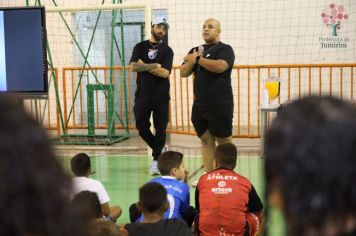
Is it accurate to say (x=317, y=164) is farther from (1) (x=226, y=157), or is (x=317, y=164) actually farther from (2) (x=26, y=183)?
(1) (x=226, y=157)

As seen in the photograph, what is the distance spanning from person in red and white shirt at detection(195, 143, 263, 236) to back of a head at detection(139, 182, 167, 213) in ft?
1.86

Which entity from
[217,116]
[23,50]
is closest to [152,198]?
[217,116]

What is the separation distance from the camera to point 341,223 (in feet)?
2.95

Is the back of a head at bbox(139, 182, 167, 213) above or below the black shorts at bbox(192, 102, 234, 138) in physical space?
below

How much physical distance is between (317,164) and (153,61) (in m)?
5.05

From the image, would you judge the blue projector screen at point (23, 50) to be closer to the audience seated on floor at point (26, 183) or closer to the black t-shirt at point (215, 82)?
the black t-shirt at point (215, 82)

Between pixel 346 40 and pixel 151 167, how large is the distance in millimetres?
5236

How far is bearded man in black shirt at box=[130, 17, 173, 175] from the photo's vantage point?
19.2ft

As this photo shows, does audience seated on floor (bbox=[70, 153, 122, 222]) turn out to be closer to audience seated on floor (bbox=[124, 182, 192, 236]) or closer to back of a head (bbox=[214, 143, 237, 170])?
audience seated on floor (bbox=[124, 182, 192, 236])

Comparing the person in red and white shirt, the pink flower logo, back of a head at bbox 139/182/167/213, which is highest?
the pink flower logo

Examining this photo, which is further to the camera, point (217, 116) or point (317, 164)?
point (217, 116)

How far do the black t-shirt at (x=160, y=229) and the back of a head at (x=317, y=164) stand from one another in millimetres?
1722

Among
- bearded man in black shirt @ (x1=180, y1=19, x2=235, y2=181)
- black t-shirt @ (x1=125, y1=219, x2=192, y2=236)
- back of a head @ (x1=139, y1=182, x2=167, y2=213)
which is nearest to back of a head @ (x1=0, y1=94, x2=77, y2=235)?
black t-shirt @ (x1=125, y1=219, x2=192, y2=236)

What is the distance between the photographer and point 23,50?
5.26m
